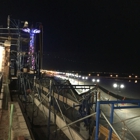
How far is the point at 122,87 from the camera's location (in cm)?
1983

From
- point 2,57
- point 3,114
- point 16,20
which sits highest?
point 16,20

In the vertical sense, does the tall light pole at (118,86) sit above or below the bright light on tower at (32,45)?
below

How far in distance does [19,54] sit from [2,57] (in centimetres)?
580

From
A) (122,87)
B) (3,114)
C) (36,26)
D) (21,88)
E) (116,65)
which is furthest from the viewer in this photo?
(116,65)

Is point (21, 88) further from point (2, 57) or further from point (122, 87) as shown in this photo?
point (122, 87)

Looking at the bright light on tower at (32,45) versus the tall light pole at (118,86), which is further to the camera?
the bright light on tower at (32,45)

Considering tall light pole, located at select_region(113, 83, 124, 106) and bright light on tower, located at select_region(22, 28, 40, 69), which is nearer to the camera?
tall light pole, located at select_region(113, 83, 124, 106)

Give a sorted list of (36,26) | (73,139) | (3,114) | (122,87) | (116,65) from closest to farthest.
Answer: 1. (73,139)
2. (3,114)
3. (122,87)
4. (36,26)
5. (116,65)

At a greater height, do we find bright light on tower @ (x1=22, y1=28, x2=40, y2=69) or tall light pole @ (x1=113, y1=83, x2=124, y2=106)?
bright light on tower @ (x1=22, y1=28, x2=40, y2=69)

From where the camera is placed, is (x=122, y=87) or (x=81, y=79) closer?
(x=122, y=87)

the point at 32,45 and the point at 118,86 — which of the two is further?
the point at 32,45

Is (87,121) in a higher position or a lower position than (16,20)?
lower

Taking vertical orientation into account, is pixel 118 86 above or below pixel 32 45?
below

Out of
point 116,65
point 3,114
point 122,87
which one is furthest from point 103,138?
point 116,65
